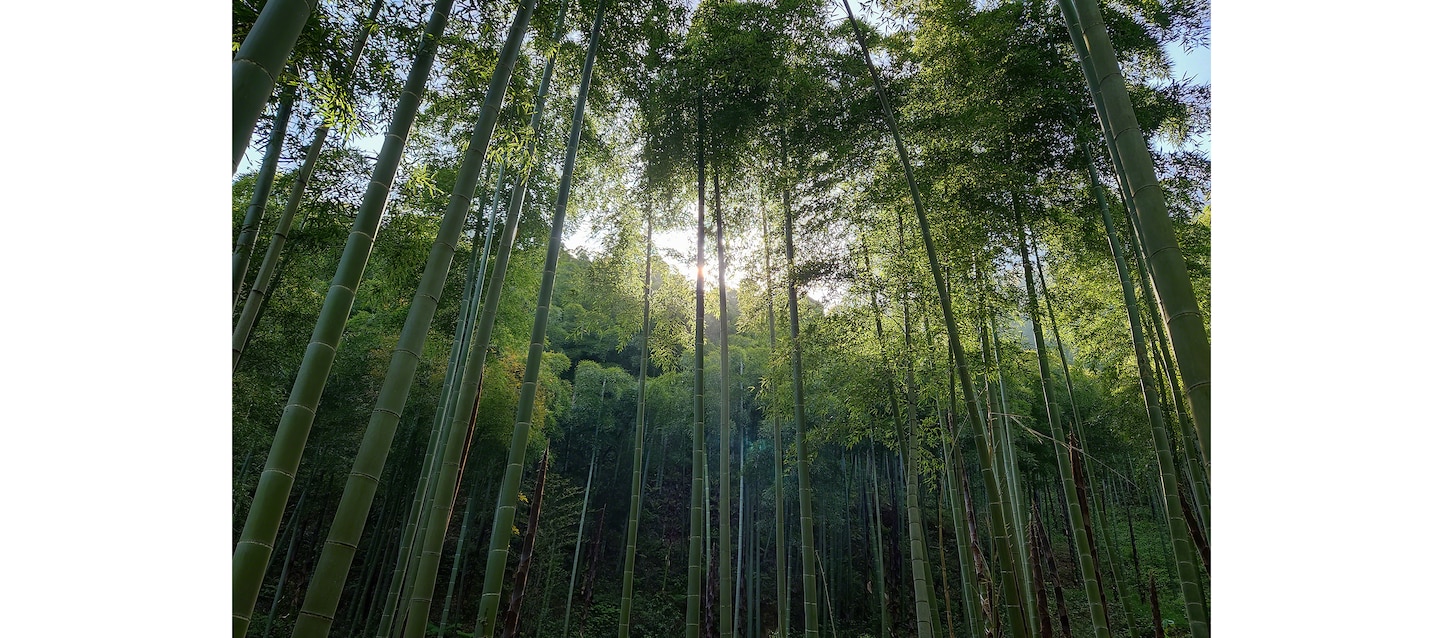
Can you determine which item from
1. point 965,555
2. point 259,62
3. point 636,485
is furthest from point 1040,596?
point 259,62

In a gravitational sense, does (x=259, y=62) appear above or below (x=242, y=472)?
below

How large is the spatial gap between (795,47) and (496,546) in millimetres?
3612

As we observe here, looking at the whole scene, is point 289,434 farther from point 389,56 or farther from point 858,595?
point 858,595

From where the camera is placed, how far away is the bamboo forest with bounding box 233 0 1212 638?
1674 millimetres

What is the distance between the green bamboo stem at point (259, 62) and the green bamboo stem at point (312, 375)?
30 mm

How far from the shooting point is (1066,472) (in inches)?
154

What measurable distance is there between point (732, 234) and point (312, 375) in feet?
14.0

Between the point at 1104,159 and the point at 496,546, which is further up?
the point at 1104,159

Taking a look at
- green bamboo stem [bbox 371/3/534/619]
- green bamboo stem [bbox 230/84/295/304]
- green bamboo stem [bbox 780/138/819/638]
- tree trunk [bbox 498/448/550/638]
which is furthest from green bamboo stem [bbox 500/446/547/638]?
green bamboo stem [bbox 230/84/295/304]

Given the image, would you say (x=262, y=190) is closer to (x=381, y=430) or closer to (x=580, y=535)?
(x=381, y=430)

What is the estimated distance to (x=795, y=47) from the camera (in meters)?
4.21
